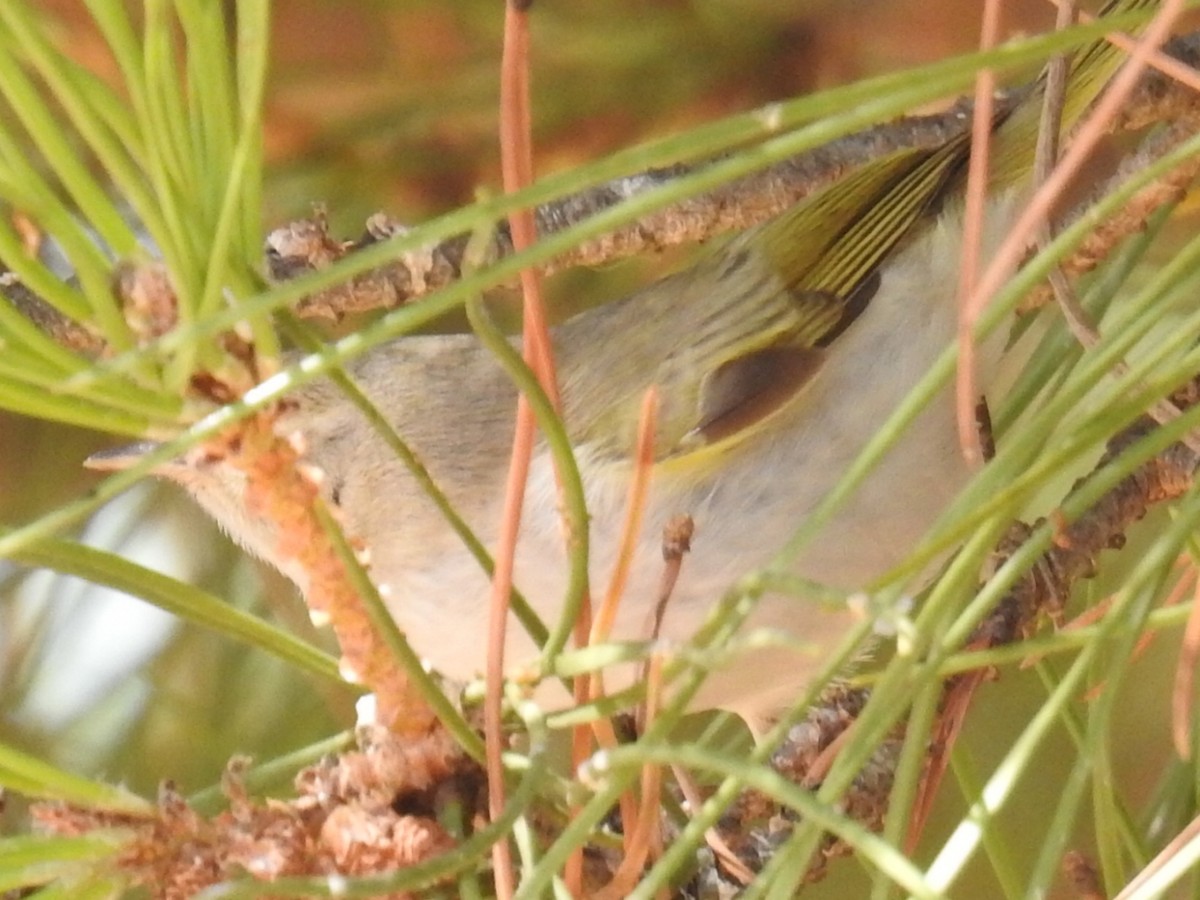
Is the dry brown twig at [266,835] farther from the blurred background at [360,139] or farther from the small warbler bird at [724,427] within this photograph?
the blurred background at [360,139]

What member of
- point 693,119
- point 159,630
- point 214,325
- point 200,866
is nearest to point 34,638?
point 159,630

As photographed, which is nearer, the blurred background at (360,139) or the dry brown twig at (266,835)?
the dry brown twig at (266,835)

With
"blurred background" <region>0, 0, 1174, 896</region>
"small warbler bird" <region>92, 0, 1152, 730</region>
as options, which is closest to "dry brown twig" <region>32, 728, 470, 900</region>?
"small warbler bird" <region>92, 0, 1152, 730</region>

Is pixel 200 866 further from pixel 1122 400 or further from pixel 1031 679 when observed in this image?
pixel 1031 679

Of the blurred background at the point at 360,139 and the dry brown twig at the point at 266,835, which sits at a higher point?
the blurred background at the point at 360,139

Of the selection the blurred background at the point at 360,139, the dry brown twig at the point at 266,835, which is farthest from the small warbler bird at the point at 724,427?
the dry brown twig at the point at 266,835

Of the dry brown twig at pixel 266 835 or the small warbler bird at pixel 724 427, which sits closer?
the dry brown twig at pixel 266 835
